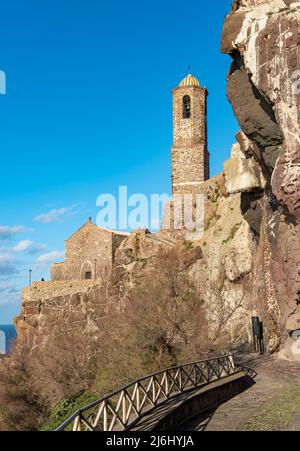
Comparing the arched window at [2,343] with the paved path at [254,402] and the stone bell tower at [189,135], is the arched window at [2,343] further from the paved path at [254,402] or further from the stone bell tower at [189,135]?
the paved path at [254,402]

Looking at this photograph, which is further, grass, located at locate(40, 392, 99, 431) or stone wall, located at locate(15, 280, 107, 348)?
stone wall, located at locate(15, 280, 107, 348)

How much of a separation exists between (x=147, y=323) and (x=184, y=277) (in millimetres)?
5902

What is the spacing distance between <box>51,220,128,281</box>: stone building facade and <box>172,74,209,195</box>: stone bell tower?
820cm

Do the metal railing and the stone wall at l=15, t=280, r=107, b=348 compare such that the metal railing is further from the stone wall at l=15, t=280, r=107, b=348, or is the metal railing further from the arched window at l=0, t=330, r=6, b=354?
the arched window at l=0, t=330, r=6, b=354

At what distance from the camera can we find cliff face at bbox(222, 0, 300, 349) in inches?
670

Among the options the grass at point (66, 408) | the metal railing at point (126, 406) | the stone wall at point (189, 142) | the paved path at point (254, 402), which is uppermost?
the stone wall at point (189, 142)

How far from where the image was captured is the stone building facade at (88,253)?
45562mm

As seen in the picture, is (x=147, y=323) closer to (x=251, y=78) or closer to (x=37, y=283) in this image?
(x=251, y=78)

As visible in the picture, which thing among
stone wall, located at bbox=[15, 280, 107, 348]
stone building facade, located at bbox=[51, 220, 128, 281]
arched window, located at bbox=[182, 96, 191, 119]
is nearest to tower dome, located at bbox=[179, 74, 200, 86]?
arched window, located at bbox=[182, 96, 191, 119]

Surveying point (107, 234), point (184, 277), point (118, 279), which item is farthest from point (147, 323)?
point (107, 234)

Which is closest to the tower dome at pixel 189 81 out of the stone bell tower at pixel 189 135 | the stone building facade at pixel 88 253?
the stone bell tower at pixel 189 135

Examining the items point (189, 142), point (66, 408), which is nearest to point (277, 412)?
point (66, 408)

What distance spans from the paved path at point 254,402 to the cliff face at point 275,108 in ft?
6.67

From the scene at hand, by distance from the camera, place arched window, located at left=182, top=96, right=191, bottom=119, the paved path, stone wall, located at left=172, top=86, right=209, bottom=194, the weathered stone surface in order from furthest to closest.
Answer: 1. arched window, located at left=182, top=96, right=191, bottom=119
2. stone wall, located at left=172, top=86, right=209, bottom=194
3. the weathered stone surface
4. the paved path
